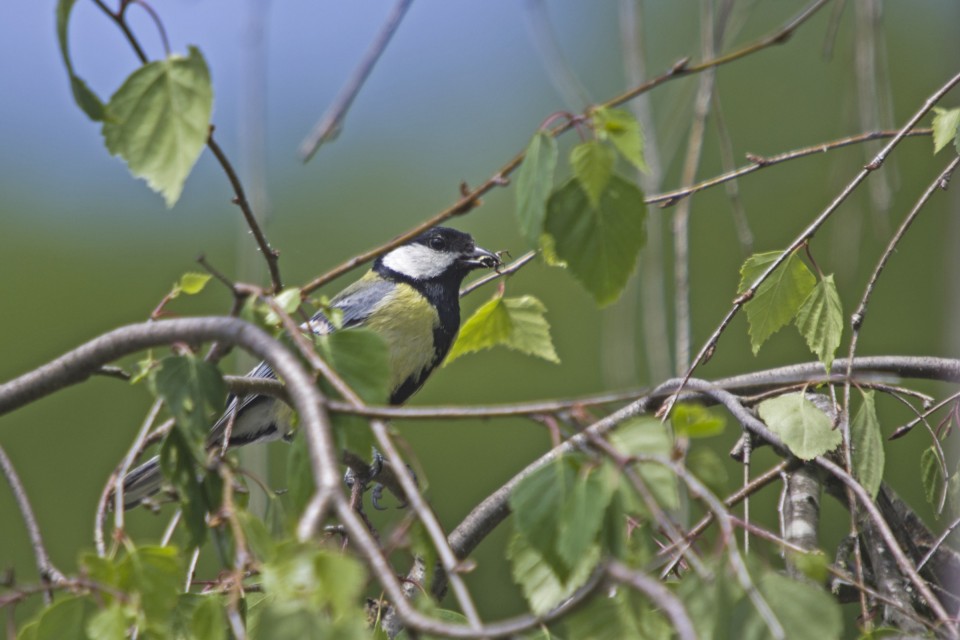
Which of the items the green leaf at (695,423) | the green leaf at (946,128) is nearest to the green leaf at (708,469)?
the green leaf at (695,423)

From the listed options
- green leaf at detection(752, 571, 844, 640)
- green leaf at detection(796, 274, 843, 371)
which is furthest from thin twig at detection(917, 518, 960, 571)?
green leaf at detection(752, 571, 844, 640)

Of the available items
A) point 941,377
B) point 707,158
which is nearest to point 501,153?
point 707,158

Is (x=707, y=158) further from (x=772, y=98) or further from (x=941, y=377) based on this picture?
(x=941, y=377)

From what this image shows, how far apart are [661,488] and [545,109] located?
495 cm

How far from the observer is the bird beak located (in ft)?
11.6

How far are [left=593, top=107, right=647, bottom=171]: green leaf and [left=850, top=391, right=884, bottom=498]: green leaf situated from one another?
2.35ft

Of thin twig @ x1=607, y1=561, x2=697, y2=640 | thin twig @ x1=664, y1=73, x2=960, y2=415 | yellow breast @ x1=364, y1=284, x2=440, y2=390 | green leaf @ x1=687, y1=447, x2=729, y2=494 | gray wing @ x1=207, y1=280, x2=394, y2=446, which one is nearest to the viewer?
thin twig @ x1=607, y1=561, x2=697, y2=640

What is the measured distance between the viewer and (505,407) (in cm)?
96

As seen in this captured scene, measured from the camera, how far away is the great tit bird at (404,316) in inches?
120

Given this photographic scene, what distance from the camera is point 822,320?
167 centimetres

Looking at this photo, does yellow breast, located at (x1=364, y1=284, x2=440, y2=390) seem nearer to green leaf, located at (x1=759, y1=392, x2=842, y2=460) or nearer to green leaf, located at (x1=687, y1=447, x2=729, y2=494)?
green leaf, located at (x1=759, y1=392, x2=842, y2=460)

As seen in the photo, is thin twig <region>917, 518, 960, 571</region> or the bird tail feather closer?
thin twig <region>917, 518, 960, 571</region>

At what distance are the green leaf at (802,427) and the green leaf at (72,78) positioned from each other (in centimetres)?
109

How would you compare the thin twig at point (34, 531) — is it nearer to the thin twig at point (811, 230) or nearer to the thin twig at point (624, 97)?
the thin twig at point (624, 97)
